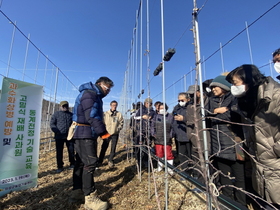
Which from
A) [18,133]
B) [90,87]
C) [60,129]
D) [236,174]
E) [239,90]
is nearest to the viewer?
[239,90]

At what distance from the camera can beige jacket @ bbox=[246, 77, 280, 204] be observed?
42.6 inches

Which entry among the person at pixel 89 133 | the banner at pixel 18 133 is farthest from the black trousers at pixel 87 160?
the banner at pixel 18 133

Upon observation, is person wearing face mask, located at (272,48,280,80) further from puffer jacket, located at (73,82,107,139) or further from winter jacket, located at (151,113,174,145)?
winter jacket, located at (151,113,174,145)

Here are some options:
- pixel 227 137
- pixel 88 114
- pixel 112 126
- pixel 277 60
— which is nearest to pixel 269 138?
pixel 227 137

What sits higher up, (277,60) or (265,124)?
(277,60)

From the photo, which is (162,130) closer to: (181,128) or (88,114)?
(181,128)

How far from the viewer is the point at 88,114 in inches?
69.2

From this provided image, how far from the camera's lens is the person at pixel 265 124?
1.08 metres

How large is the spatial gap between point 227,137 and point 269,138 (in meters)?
0.55

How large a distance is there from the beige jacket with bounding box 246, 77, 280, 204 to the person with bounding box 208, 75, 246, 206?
398 millimetres

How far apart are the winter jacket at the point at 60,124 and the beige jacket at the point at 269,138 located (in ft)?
11.0

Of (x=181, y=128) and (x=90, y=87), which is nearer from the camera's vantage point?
(x=90, y=87)

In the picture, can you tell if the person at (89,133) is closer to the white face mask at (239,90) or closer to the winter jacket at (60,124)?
the white face mask at (239,90)

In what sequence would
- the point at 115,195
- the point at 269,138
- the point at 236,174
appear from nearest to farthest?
1. the point at 269,138
2. the point at 236,174
3. the point at 115,195
